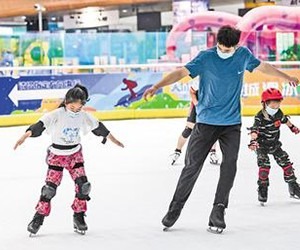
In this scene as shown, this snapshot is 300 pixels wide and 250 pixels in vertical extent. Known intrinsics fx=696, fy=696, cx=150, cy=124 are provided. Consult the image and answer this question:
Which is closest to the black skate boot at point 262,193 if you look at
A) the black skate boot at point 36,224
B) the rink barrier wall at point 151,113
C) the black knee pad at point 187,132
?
the black skate boot at point 36,224

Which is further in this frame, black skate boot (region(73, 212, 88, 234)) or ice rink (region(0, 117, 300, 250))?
black skate boot (region(73, 212, 88, 234))

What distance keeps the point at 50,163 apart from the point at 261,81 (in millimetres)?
8868

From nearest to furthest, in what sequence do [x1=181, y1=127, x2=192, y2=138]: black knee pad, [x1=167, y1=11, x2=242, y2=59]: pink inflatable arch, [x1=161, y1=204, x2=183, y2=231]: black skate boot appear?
1. [x1=161, y1=204, x2=183, y2=231]: black skate boot
2. [x1=181, y1=127, x2=192, y2=138]: black knee pad
3. [x1=167, y1=11, x2=242, y2=59]: pink inflatable arch

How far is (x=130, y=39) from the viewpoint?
1259 centimetres

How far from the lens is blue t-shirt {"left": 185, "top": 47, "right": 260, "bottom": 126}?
399cm

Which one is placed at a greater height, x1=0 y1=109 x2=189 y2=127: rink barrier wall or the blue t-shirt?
the blue t-shirt

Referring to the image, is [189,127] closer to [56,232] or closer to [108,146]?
[108,146]

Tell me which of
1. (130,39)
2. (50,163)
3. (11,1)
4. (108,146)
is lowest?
(108,146)

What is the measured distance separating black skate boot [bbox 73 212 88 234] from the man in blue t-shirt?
493 mm

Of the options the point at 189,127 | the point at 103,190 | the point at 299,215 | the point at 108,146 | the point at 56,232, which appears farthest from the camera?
the point at 108,146

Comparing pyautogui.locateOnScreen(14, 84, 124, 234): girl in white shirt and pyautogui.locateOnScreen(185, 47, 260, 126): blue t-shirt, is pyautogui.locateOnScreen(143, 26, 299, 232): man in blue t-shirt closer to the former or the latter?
pyautogui.locateOnScreen(185, 47, 260, 126): blue t-shirt

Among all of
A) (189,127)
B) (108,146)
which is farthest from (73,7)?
(189,127)

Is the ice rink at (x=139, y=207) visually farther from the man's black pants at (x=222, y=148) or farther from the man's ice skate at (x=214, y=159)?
the man's black pants at (x=222, y=148)

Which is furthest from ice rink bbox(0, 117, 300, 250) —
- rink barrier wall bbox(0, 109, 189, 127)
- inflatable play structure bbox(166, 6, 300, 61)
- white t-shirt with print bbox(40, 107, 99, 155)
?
inflatable play structure bbox(166, 6, 300, 61)
